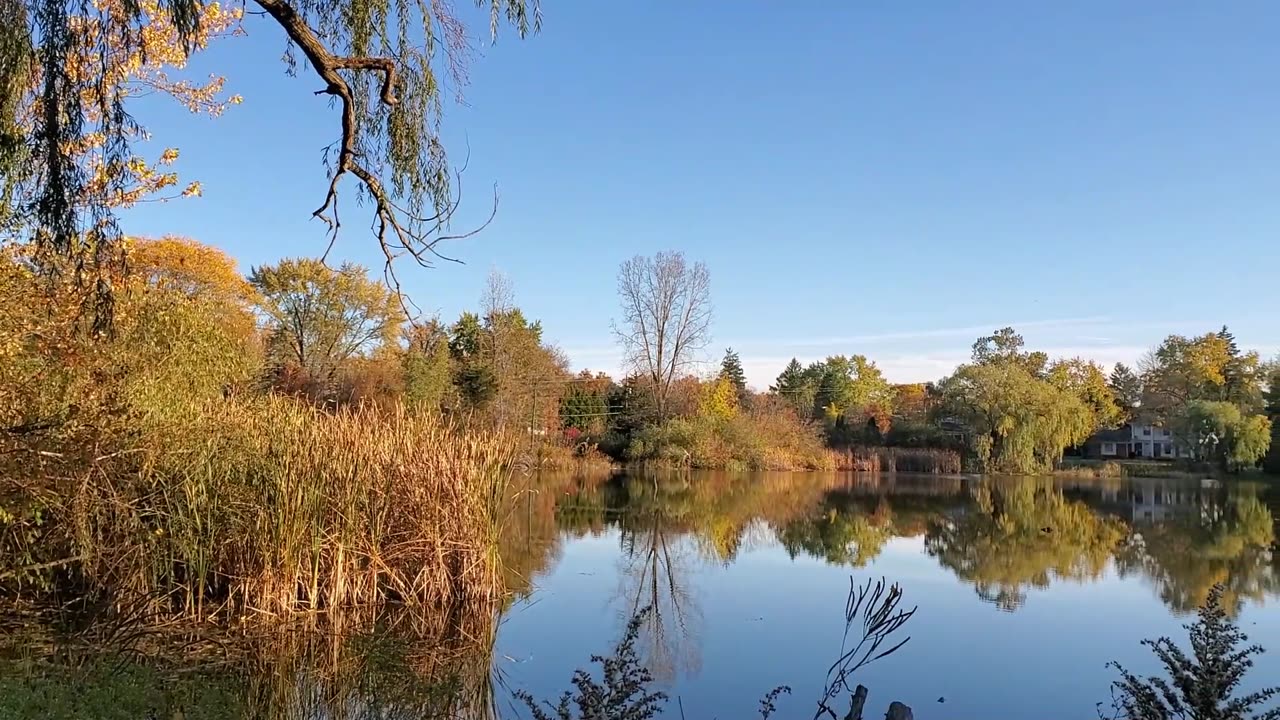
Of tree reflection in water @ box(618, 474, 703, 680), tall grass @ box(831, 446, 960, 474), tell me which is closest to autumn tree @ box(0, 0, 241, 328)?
tree reflection in water @ box(618, 474, 703, 680)

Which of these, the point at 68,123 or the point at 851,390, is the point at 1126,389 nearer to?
the point at 851,390

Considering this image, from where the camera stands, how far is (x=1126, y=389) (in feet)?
181

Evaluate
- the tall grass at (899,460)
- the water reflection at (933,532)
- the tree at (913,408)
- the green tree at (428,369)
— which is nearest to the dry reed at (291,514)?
the water reflection at (933,532)

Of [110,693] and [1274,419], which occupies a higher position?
[1274,419]

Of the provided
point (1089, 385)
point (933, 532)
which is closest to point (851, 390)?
point (1089, 385)

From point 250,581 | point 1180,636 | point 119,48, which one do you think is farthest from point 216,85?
point 1180,636

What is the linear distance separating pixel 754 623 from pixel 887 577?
3.18 m

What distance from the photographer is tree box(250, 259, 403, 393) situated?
3158 centimetres

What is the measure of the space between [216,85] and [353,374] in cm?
2192

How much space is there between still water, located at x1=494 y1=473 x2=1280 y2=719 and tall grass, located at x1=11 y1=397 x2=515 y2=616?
3.56 ft

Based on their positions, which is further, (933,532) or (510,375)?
(510,375)

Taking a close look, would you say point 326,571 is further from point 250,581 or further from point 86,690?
point 86,690

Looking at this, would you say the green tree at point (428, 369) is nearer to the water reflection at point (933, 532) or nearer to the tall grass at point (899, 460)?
the water reflection at point (933, 532)

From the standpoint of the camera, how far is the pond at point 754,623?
18.8 ft
